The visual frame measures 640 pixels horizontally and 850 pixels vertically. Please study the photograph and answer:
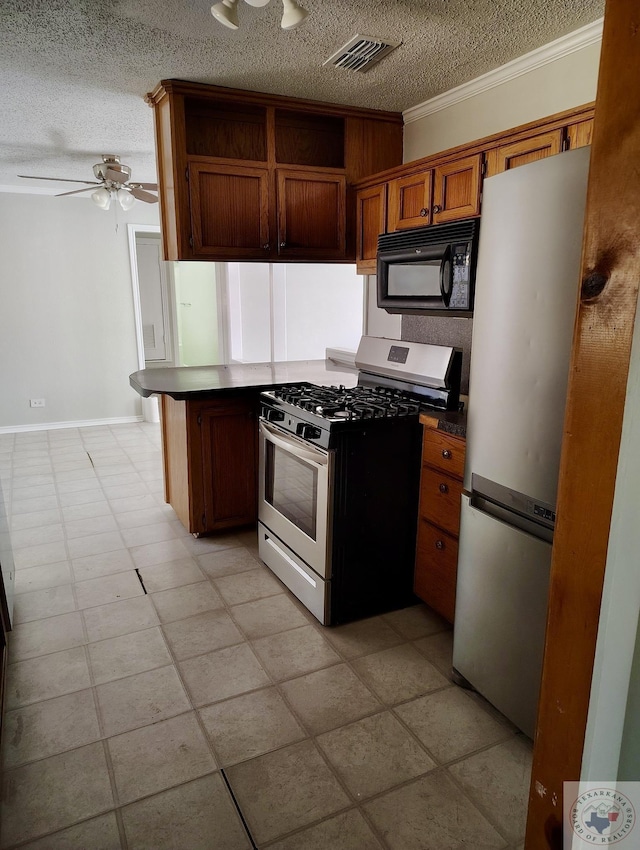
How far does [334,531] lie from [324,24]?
2.08 metres

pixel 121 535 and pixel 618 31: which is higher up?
pixel 618 31

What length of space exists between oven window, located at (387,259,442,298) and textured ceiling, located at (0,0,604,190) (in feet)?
3.07

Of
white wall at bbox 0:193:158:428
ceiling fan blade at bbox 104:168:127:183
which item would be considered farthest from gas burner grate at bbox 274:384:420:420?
white wall at bbox 0:193:158:428

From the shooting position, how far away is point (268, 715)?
195cm

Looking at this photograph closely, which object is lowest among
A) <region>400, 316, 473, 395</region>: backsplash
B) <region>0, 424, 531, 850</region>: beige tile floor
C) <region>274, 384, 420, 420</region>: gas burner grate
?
<region>0, 424, 531, 850</region>: beige tile floor

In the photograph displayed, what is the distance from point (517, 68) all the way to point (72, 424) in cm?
523

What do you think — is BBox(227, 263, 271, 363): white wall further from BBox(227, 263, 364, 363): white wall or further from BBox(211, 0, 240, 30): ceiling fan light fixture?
BBox(211, 0, 240, 30): ceiling fan light fixture

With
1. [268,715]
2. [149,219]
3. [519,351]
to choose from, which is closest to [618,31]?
[519,351]

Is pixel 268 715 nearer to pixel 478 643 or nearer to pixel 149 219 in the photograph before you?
pixel 478 643

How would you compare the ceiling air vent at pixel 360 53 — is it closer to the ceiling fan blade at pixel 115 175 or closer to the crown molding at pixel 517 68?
the crown molding at pixel 517 68

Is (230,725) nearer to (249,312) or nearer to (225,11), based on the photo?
(225,11)

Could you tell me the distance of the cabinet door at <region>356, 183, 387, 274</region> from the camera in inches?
126

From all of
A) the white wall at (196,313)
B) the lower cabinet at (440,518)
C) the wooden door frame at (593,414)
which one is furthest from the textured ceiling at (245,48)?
the white wall at (196,313)

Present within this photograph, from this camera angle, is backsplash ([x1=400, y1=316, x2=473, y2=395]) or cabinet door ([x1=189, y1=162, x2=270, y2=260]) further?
cabinet door ([x1=189, y1=162, x2=270, y2=260])
